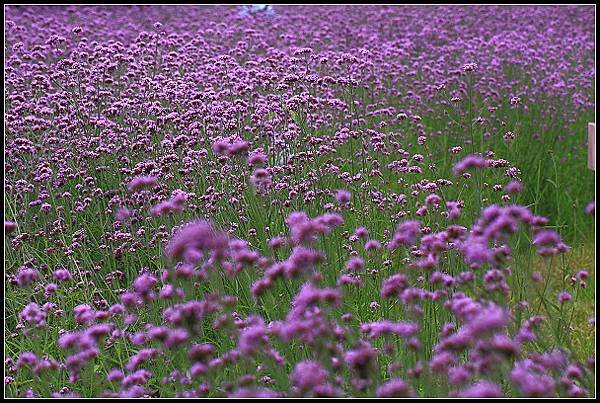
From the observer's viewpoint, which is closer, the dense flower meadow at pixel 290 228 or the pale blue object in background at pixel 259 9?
the dense flower meadow at pixel 290 228

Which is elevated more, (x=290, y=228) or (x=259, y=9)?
(x=259, y=9)

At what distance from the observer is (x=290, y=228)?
3.02 meters

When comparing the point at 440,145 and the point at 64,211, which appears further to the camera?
the point at 440,145

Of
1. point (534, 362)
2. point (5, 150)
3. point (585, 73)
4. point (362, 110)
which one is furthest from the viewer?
point (585, 73)

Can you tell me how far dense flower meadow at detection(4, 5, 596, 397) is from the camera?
1717 mm

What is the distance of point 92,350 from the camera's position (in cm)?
185

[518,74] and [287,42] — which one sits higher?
[287,42]

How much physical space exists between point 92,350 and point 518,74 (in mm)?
4815

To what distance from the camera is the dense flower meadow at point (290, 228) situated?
1717 mm

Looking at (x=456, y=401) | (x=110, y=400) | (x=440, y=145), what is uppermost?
(x=456, y=401)

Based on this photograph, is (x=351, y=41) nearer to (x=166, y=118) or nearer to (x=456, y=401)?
(x=166, y=118)

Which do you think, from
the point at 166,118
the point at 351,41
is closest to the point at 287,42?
the point at 351,41

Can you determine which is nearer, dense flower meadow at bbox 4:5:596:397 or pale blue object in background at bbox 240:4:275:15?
dense flower meadow at bbox 4:5:596:397

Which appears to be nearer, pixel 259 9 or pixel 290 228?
pixel 290 228
